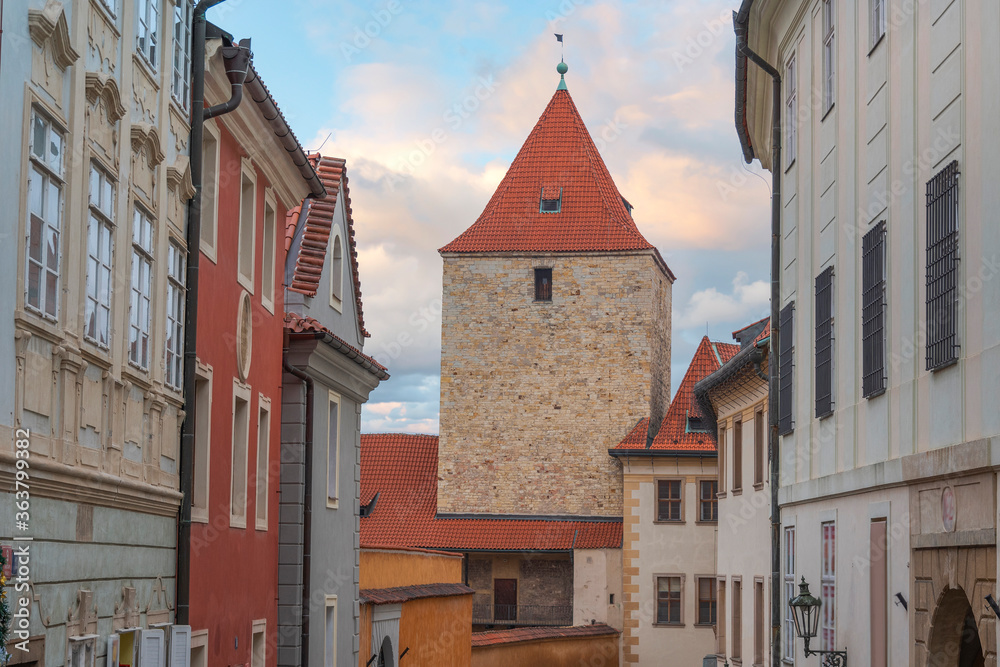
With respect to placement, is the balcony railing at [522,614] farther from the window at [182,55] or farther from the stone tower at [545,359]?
the window at [182,55]

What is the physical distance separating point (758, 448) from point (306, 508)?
7.04m

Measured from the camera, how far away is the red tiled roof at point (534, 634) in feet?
110

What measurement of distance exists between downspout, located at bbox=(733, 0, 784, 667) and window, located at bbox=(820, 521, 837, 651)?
7.04 ft

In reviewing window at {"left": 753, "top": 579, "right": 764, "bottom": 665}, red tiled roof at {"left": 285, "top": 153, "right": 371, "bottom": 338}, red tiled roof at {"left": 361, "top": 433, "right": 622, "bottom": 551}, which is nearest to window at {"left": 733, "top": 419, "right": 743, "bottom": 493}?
window at {"left": 753, "top": 579, "right": 764, "bottom": 665}

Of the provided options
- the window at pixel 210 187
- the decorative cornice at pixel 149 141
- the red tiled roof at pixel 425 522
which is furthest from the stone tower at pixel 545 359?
the decorative cornice at pixel 149 141

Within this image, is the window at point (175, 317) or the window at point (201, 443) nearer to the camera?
the window at point (175, 317)

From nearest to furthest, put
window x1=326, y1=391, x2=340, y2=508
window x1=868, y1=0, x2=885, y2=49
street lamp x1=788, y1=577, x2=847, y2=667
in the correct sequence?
window x1=868, y1=0, x2=885, y2=49 → street lamp x1=788, y1=577, x2=847, y2=667 → window x1=326, y1=391, x2=340, y2=508

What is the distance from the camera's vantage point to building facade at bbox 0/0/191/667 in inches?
321

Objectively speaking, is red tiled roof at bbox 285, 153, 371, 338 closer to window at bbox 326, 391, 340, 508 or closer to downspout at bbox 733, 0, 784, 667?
window at bbox 326, 391, 340, 508

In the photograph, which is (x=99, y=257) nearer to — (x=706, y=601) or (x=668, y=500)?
(x=706, y=601)

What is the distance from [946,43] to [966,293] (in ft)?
6.03

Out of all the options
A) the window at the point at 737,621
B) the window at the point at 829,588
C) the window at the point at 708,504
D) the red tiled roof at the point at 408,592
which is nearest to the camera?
the window at the point at 829,588

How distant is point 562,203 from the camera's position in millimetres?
51062

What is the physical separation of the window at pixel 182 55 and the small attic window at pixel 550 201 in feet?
126
